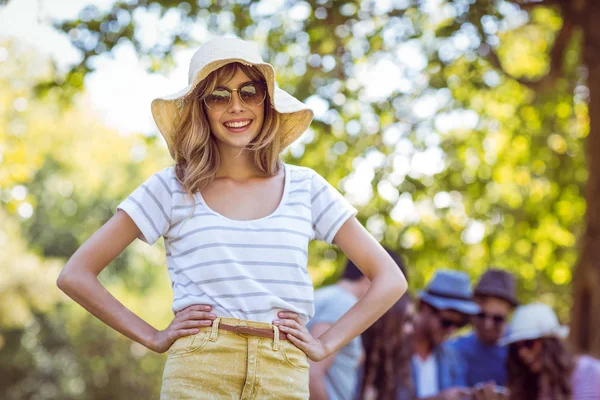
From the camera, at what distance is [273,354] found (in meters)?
2.67

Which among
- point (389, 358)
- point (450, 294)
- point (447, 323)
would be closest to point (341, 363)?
point (389, 358)

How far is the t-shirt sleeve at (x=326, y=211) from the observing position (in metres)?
2.92

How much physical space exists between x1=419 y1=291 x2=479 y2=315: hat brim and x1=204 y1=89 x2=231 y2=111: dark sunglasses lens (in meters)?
3.40

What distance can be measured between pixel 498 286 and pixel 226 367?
4.24 meters

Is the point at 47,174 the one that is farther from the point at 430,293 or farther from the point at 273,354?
the point at 273,354

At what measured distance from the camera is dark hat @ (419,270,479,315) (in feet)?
19.5

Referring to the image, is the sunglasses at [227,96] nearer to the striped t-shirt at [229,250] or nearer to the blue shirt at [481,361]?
the striped t-shirt at [229,250]

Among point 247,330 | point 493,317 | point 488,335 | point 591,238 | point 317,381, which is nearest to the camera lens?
point 247,330

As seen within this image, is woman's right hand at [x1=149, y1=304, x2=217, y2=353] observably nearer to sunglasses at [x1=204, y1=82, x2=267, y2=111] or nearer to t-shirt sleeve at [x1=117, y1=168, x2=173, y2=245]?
t-shirt sleeve at [x1=117, y1=168, x2=173, y2=245]

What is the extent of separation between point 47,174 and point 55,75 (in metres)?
26.8

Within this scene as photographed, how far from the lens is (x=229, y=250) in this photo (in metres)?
2.69

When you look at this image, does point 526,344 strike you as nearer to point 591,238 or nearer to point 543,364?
point 543,364

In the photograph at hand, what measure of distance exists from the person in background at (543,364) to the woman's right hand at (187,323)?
3440 millimetres

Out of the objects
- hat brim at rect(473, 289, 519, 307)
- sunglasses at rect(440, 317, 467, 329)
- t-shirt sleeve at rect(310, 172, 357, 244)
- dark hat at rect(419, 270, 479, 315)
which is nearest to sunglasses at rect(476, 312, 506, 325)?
hat brim at rect(473, 289, 519, 307)
